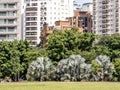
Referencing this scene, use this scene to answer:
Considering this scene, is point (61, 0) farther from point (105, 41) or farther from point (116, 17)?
point (105, 41)

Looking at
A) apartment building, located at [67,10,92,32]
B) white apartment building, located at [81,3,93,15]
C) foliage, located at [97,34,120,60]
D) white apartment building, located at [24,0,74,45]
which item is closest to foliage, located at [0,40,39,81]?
foliage, located at [97,34,120,60]

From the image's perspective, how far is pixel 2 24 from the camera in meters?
89.8

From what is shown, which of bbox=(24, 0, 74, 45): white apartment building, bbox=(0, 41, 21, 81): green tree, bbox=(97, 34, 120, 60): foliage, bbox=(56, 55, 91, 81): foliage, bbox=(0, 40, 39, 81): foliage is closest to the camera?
bbox=(56, 55, 91, 81): foliage

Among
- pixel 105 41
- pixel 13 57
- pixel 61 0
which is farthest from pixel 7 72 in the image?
pixel 61 0

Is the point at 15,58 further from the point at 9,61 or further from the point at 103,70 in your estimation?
the point at 103,70

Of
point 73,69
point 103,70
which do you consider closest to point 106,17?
point 103,70

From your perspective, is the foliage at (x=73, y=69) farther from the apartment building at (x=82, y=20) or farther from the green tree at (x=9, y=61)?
the apartment building at (x=82, y=20)

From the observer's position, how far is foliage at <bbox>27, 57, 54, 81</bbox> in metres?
60.3

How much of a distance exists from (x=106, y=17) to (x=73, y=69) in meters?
75.4

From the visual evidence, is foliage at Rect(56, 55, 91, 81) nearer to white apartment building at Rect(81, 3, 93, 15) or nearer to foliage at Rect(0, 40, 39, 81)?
foliage at Rect(0, 40, 39, 81)

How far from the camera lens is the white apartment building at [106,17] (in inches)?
5084

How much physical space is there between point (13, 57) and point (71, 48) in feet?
25.3

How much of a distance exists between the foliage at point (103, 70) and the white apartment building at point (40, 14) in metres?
71.8

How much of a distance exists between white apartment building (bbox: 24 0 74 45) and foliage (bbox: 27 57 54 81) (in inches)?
2762
